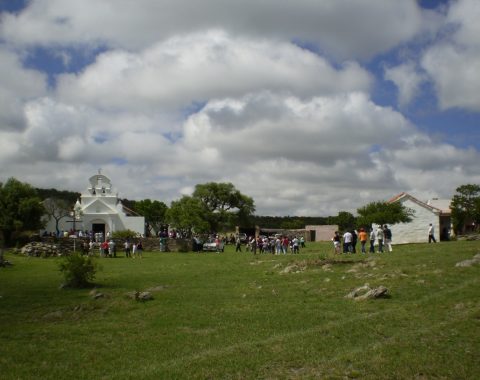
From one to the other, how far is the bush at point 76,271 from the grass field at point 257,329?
83 centimetres

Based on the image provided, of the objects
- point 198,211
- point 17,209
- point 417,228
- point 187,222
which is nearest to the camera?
point 417,228

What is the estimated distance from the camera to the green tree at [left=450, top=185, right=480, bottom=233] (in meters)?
47.0

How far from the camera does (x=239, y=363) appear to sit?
8.30 meters

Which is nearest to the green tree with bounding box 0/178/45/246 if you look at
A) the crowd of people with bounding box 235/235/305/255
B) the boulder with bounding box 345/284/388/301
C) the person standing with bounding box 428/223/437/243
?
the crowd of people with bounding box 235/235/305/255

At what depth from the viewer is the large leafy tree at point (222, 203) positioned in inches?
3103

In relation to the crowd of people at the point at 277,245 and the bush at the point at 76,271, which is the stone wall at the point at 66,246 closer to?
the crowd of people at the point at 277,245

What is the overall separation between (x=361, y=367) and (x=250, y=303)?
6320 millimetres

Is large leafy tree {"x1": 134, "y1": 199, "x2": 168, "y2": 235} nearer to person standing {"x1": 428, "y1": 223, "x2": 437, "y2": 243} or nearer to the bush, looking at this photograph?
person standing {"x1": 428, "y1": 223, "x2": 437, "y2": 243}

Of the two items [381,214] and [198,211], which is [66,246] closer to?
[198,211]

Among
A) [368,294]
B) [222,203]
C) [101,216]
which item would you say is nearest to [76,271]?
[368,294]

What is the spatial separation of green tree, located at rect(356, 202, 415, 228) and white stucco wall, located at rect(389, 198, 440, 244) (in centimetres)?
413

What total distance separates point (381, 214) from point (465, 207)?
20.2 metres

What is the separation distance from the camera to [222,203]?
265 ft

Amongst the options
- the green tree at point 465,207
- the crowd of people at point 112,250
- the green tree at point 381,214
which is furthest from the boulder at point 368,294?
the green tree at point 465,207
